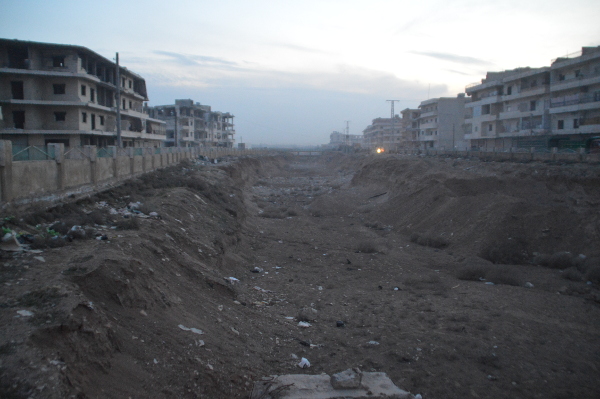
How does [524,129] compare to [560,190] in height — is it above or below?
above

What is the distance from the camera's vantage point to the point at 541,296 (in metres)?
11.4

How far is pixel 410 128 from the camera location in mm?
88562

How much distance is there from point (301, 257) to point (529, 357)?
9965 millimetres

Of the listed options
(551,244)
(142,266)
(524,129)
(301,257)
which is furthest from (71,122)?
(524,129)

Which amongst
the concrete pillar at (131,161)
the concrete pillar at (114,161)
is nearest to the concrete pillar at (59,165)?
the concrete pillar at (114,161)

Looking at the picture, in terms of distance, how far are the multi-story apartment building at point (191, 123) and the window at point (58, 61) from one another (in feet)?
92.7

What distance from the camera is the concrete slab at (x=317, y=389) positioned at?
607 cm

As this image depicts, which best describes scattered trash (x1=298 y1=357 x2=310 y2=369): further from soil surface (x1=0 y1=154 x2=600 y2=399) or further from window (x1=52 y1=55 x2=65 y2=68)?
window (x1=52 y1=55 x2=65 y2=68)

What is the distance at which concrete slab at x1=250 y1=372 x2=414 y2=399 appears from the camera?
19.9 feet

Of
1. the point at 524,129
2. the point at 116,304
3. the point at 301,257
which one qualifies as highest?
the point at 524,129

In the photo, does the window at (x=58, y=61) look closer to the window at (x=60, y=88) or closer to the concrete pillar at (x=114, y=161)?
the window at (x=60, y=88)

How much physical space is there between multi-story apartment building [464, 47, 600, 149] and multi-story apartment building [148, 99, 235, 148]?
1855 inches

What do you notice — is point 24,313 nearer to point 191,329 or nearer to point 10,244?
point 191,329

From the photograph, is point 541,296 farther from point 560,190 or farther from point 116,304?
point 560,190
